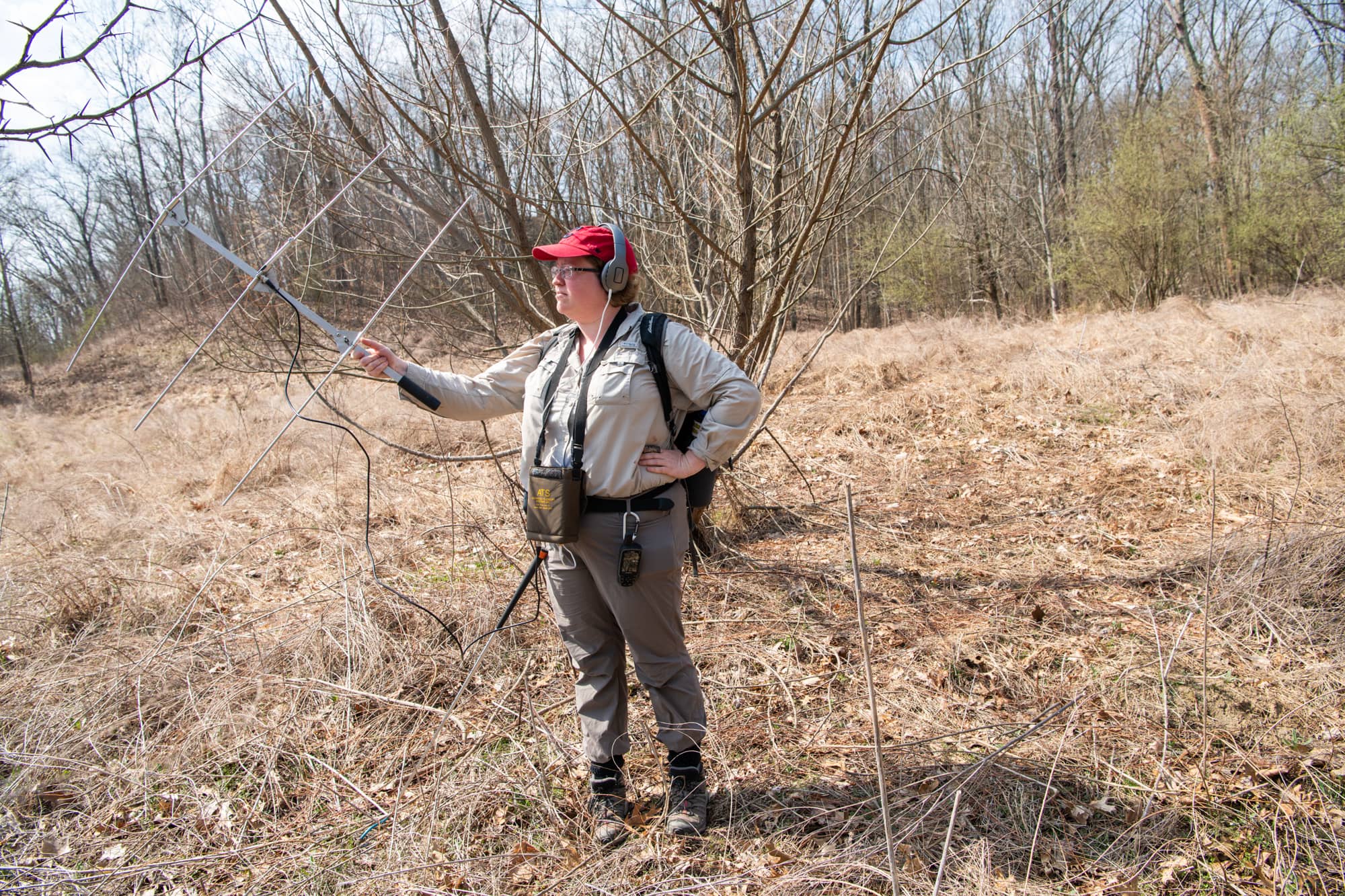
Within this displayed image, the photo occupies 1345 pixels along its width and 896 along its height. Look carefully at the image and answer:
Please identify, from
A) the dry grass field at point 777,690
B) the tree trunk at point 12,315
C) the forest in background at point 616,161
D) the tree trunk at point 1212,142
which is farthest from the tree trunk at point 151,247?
the tree trunk at point 1212,142

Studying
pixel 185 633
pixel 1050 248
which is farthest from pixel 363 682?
pixel 1050 248

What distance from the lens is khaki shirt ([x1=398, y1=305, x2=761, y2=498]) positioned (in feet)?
7.93

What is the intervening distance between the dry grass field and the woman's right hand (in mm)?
1485

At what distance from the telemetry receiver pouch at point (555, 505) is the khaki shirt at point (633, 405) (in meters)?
0.06

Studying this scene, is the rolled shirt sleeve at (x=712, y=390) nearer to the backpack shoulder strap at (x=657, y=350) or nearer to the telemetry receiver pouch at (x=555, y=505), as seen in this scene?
the backpack shoulder strap at (x=657, y=350)

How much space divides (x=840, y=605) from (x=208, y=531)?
540 centimetres

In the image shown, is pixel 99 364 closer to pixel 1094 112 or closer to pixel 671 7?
pixel 671 7

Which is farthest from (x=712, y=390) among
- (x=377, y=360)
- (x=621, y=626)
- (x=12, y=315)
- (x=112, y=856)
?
(x=12, y=315)

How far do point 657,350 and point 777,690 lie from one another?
1868 millimetres

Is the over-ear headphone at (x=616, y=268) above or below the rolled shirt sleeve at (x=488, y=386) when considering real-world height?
above

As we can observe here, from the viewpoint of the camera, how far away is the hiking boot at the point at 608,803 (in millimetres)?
2629

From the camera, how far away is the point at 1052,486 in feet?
20.7

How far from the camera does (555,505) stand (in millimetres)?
2393

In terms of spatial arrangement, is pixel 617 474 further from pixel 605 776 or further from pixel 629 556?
pixel 605 776
